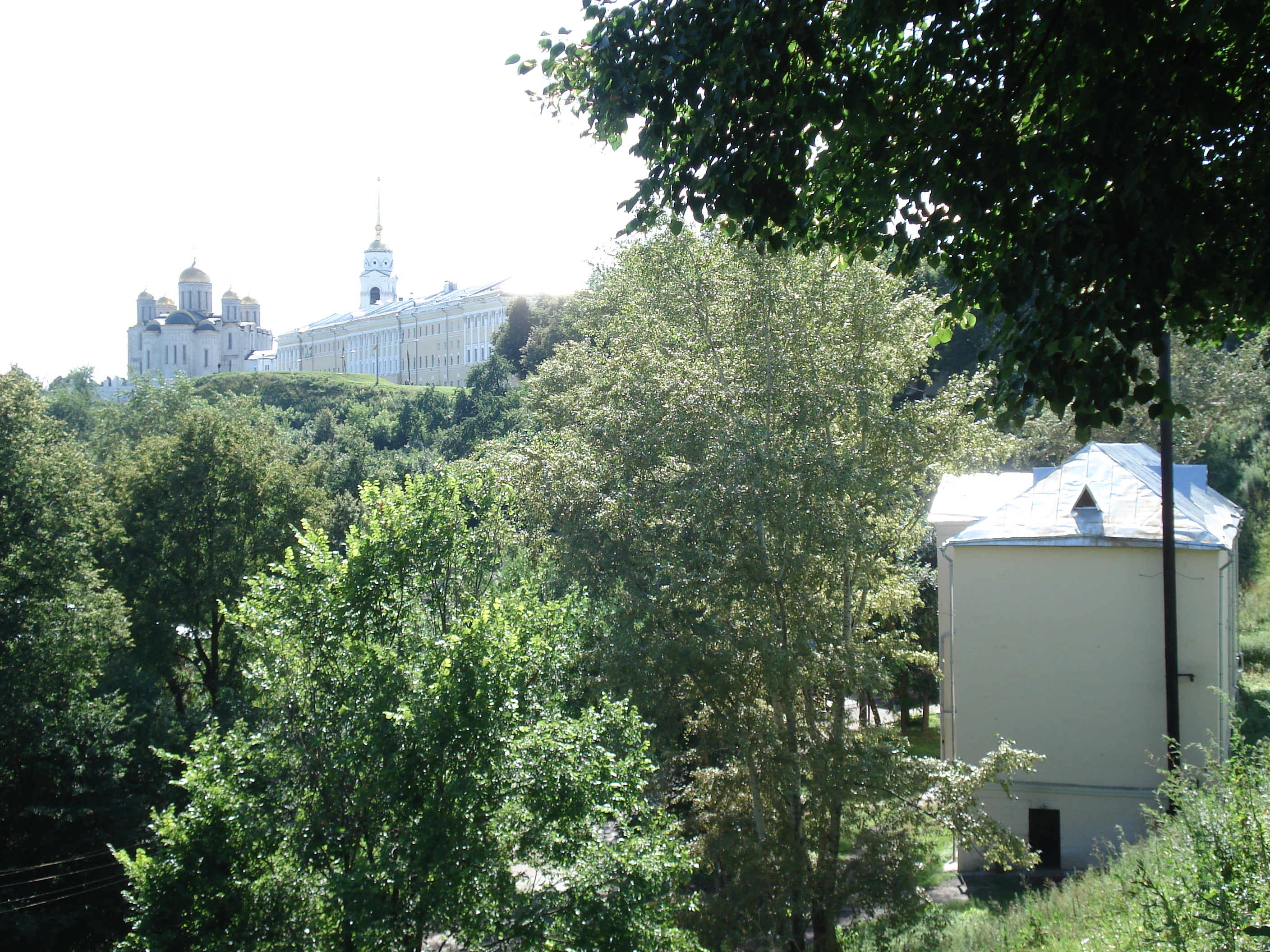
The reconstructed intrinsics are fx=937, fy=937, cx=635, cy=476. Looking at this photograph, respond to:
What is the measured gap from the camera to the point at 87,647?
18484 millimetres

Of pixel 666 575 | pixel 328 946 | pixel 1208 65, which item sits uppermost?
pixel 1208 65

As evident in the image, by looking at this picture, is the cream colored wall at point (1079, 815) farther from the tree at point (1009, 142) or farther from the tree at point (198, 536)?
the tree at point (198, 536)

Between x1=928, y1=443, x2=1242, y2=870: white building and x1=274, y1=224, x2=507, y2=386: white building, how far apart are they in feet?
260

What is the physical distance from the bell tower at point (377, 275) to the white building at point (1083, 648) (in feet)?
395

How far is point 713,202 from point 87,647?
693 inches

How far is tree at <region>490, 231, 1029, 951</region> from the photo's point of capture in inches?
468

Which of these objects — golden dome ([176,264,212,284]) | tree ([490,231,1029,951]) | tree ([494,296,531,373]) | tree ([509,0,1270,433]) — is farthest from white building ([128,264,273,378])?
tree ([509,0,1270,433])

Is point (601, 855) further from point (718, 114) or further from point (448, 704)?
point (718, 114)

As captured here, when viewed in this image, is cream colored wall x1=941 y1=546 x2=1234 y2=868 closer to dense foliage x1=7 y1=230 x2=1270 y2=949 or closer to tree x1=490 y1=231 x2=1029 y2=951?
dense foliage x1=7 y1=230 x2=1270 y2=949

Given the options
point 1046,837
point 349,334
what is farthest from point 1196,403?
point 349,334

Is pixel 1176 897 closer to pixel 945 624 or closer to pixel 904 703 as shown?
pixel 945 624

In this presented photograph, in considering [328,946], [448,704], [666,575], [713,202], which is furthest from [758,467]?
[328,946]

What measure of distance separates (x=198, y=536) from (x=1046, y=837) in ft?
66.3

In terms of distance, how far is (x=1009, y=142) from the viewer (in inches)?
222
